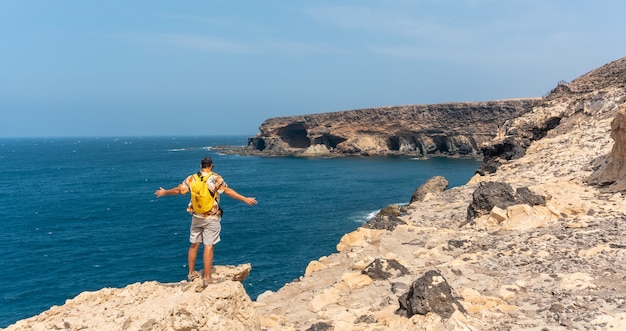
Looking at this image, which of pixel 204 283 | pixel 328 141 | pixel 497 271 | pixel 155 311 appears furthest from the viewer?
pixel 328 141

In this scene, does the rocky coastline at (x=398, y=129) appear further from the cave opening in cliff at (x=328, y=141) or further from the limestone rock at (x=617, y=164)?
the limestone rock at (x=617, y=164)

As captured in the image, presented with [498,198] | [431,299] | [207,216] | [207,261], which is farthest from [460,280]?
[498,198]

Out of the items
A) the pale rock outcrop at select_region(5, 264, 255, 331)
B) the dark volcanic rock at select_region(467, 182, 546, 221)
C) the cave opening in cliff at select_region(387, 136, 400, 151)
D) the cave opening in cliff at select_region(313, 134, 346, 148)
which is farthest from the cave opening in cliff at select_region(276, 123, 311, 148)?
the pale rock outcrop at select_region(5, 264, 255, 331)

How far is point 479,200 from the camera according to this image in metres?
14.9

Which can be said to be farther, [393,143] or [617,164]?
[393,143]

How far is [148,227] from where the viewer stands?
40.0 metres

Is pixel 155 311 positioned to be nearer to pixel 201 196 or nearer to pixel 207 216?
pixel 207 216

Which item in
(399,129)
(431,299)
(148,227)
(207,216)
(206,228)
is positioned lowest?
(148,227)

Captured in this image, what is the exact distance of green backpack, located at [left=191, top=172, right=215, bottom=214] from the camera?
24.9 ft

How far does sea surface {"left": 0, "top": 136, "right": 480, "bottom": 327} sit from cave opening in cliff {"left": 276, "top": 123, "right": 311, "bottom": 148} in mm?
53502

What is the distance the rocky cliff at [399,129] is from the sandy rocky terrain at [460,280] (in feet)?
285

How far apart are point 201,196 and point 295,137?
416 ft

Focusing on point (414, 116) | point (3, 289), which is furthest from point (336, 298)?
point (414, 116)

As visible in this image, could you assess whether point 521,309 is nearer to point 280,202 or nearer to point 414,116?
point 280,202
